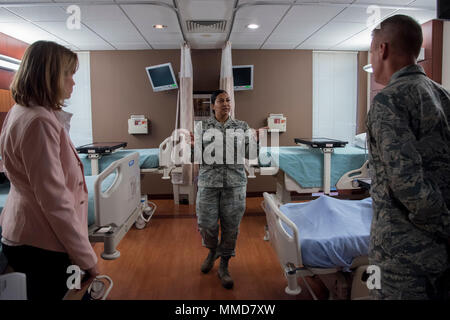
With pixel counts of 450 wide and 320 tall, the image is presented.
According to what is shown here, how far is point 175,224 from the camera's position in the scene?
3.96m

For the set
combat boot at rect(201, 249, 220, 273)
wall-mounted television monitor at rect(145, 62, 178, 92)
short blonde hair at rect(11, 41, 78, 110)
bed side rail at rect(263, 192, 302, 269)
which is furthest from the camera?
wall-mounted television monitor at rect(145, 62, 178, 92)

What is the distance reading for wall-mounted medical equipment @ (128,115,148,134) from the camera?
5035mm

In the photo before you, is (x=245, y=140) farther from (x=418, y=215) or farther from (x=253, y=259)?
(x=418, y=215)

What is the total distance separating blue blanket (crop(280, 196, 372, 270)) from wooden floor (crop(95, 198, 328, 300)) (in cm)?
56

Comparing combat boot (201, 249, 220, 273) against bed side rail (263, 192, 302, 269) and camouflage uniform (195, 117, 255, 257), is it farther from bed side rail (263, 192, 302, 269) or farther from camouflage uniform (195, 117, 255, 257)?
bed side rail (263, 192, 302, 269)

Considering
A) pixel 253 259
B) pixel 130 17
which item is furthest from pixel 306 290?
pixel 130 17

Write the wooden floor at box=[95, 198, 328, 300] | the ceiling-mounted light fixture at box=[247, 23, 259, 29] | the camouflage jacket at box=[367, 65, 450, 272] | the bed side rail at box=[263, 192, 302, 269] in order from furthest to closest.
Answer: the ceiling-mounted light fixture at box=[247, 23, 259, 29]
the wooden floor at box=[95, 198, 328, 300]
the bed side rail at box=[263, 192, 302, 269]
the camouflage jacket at box=[367, 65, 450, 272]

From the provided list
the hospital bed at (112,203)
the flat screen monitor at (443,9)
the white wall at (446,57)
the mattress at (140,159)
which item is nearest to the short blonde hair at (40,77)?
the hospital bed at (112,203)

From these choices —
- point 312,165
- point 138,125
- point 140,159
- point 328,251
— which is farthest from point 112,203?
point 138,125

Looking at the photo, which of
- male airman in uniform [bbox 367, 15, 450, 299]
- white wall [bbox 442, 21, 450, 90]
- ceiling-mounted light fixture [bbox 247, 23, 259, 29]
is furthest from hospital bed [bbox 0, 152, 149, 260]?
white wall [bbox 442, 21, 450, 90]

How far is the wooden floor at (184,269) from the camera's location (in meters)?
2.31

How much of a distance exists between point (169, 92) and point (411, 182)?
466 cm

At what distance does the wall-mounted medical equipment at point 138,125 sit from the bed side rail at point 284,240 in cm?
339

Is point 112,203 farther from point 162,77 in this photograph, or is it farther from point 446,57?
point 446,57
